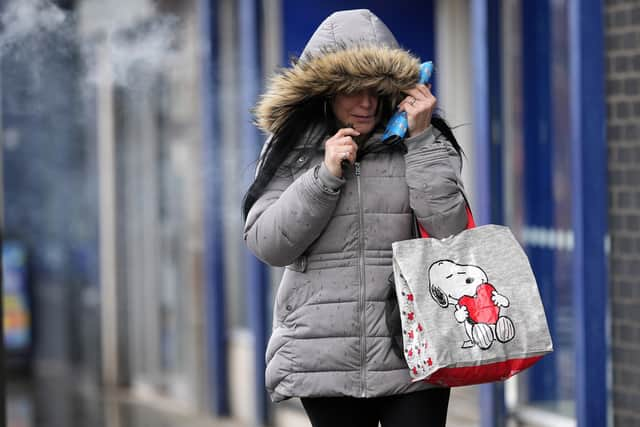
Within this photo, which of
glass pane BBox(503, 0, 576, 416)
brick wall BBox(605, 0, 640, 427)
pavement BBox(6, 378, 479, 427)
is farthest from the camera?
pavement BBox(6, 378, 479, 427)

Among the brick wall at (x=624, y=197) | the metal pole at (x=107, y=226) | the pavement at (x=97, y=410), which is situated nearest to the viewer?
the brick wall at (x=624, y=197)

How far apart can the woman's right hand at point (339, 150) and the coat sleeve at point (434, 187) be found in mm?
162

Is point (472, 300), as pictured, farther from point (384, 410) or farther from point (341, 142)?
point (341, 142)

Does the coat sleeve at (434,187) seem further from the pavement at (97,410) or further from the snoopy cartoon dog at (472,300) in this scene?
the pavement at (97,410)

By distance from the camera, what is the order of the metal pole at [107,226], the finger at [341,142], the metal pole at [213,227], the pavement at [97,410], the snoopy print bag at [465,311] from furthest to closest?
the metal pole at [107,226]
the metal pole at [213,227]
the pavement at [97,410]
the finger at [341,142]
the snoopy print bag at [465,311]

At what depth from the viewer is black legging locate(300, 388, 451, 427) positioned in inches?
125

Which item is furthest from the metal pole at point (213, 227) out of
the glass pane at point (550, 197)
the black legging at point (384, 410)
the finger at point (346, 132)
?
the finger at point (346, 132)

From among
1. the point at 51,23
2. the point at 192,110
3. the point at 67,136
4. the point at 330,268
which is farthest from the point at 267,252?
the point at 67,136

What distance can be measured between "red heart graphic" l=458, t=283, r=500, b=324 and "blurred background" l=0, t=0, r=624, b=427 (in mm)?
649

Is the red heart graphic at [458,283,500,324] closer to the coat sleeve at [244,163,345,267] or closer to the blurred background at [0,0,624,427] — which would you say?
the coat sleeve at [244,163,345,267]

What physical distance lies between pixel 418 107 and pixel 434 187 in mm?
221

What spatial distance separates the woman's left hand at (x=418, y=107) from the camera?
317 centimetres

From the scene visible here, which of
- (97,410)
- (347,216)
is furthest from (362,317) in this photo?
(97,410)

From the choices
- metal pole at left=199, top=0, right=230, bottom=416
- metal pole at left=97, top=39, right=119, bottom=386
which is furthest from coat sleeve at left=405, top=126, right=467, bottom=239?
metal pole at left=97, top=39, right=119, bottom=386
